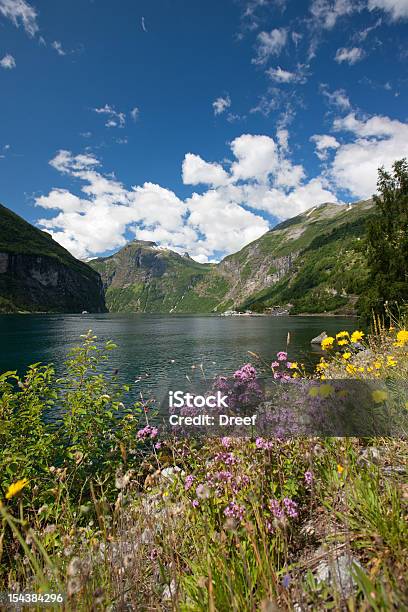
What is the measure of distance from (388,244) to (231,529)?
31337mm

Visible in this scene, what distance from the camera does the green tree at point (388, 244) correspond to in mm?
26078

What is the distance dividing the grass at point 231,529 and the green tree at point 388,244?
72.1 feet

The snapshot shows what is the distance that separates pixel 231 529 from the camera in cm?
160

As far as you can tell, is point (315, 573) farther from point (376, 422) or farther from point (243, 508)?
point (376, 422)

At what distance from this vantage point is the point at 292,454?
4.67 meters

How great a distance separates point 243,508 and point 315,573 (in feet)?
2.96

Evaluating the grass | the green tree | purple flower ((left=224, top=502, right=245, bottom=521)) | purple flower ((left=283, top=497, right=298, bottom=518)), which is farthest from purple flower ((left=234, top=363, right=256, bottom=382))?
the green tree

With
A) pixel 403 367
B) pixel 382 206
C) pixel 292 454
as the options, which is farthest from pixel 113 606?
pixel 382 206

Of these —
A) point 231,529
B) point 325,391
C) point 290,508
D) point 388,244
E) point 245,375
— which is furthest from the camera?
point 388,244

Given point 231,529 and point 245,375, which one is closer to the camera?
point 231,529

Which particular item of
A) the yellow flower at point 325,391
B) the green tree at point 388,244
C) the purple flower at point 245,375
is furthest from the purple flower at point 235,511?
the green tree at point 388,244

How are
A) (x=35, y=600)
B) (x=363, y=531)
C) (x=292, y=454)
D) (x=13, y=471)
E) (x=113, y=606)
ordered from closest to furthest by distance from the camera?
1. (x=35, y=600)
2. (x=363, y=531)
3. (x=113, y=606)
4. (x=292, y=454)
5. (x=13, y=471)

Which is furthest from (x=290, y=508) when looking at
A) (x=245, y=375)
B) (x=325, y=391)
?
(x=245, y=375)

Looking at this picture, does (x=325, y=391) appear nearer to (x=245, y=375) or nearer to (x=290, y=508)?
(x=245, y=375)
